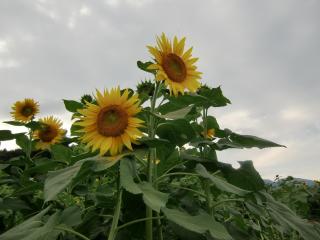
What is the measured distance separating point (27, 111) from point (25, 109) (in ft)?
→ 0.10

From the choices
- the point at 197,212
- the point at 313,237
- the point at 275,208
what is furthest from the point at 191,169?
the point at 313,237

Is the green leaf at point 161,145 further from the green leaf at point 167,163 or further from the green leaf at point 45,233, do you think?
the green leaf at point 45,233

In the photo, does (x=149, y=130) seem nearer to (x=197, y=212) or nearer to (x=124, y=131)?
(x=124, y=131)

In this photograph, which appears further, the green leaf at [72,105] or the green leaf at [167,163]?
the green leaf at [167,163]

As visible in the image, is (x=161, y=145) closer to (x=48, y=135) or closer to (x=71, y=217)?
(x=71, y=217)

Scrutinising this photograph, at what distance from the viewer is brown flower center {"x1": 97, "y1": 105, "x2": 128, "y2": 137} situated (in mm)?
1832

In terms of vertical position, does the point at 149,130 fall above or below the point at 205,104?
below

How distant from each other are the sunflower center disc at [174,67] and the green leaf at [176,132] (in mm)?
213

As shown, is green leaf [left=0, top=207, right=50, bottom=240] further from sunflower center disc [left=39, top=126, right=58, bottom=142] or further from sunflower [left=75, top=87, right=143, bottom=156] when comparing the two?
sunflower center disc [left=39, top=126, right=58, bottom=142]

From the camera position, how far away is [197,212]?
1998 millimetres

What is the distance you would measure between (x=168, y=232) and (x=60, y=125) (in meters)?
1.58

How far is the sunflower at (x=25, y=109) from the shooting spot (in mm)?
3795

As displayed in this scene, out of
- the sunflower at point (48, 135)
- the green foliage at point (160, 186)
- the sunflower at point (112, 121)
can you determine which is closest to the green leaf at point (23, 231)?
the green foliage at point (160, 186)

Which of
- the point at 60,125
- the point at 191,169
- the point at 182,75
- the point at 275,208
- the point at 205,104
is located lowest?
the point at 275,208
